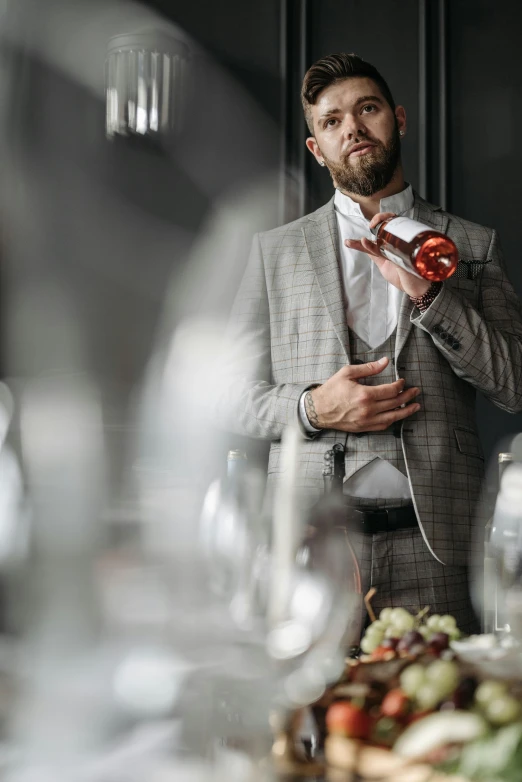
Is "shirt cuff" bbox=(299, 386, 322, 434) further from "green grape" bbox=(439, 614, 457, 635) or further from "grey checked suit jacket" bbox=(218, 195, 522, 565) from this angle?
"green grape" bbox=(439, 614, 457, 635)

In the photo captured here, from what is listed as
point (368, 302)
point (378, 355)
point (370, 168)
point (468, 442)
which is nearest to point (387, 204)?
point (370, 168)

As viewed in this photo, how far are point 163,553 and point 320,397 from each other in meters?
0.76

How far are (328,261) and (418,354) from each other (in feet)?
0.83

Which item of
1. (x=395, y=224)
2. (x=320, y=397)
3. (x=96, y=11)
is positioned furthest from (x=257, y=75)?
(x=395, y=224)

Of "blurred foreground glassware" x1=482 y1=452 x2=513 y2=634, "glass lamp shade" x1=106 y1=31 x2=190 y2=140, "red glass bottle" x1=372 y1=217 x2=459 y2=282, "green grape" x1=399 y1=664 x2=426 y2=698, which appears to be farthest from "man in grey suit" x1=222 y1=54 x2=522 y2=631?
"green grape" x1=399 y1=664 x2=426 y2=698

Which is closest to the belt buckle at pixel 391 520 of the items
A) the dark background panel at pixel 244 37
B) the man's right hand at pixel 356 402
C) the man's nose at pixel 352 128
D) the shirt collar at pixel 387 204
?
the man's right hand at pixel 356 402

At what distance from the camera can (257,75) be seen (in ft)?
6.54

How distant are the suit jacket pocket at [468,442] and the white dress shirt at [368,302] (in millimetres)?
124

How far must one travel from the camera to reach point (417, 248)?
1.00 meters

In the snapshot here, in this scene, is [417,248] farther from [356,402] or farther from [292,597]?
[292,597]

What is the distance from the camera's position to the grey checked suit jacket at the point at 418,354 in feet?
4.44

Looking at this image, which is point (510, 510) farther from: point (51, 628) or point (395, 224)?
point (51, 628)

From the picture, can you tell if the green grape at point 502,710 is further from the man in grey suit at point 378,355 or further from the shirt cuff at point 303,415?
the shirt cuff at point 303,415

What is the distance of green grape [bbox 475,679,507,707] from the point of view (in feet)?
1.58
